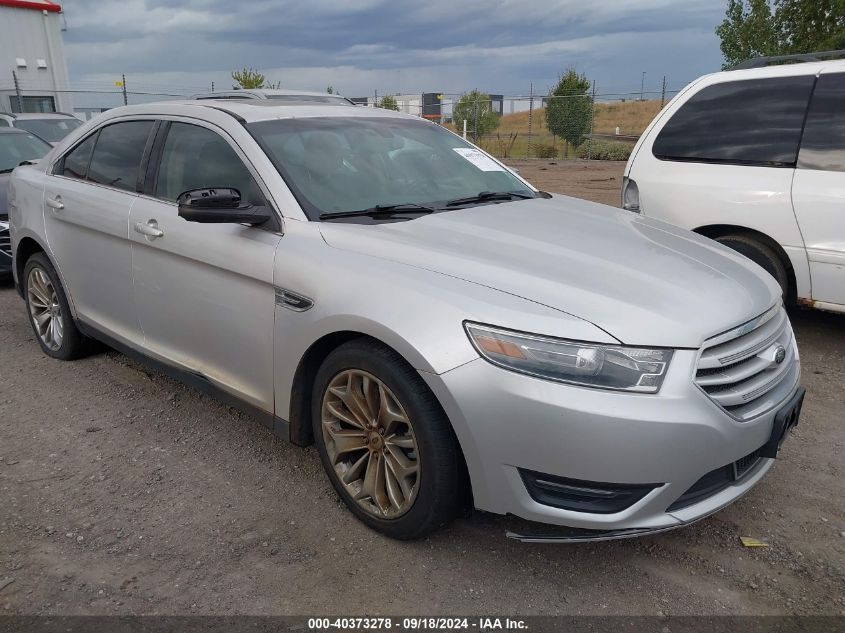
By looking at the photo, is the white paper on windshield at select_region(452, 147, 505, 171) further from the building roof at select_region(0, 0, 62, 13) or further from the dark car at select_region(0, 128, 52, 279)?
the building roof at select_region(0, 0, 62, 13)

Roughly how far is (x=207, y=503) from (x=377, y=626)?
112 centimetres

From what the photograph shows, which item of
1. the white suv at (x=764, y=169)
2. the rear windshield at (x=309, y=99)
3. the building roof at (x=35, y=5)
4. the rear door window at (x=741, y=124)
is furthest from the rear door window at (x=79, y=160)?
the building roof at (x=35, y=5)

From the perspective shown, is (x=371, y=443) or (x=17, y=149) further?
(x=17, y=149)

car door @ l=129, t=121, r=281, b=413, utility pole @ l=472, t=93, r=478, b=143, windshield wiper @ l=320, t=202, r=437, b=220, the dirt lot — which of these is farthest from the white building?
windshield wiper @ l=320, t=202, r=437, b=220

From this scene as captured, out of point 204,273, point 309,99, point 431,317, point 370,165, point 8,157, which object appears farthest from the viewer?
point 8,157

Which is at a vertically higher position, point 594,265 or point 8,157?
point 8,157

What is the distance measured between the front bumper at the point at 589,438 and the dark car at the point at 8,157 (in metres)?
6.05

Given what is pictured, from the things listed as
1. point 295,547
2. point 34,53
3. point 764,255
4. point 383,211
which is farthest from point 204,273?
point 34,53

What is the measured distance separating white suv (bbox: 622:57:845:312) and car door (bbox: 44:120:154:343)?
370cm

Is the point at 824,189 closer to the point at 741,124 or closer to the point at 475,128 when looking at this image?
the point at 741,124

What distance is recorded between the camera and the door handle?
3.54 meters

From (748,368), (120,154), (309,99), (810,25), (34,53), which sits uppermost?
(34,53)

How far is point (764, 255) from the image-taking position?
492cm

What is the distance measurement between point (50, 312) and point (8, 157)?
14.0ft
